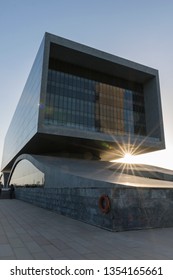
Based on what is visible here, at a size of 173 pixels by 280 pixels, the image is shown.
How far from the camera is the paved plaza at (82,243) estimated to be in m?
5.98

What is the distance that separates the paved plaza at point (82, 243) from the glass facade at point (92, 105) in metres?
26.2

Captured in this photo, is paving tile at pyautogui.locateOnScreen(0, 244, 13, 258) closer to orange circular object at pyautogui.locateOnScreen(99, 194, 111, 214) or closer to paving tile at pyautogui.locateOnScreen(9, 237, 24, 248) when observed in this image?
paving tile at pyautogui.locateOnScreen(9, 237, 24, 248)

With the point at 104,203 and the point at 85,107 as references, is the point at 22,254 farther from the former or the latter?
the point at 85,107

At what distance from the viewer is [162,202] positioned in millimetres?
10969

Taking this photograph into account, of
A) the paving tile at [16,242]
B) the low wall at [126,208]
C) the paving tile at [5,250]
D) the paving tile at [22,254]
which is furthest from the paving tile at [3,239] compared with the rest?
the low wall at [126,208]

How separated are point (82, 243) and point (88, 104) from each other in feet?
112

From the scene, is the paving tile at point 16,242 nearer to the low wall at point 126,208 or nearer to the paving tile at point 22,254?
the paving tile at point 22,254

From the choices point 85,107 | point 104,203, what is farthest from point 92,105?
point 104,203

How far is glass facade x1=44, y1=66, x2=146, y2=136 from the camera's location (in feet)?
120

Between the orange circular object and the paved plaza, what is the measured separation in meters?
0.91

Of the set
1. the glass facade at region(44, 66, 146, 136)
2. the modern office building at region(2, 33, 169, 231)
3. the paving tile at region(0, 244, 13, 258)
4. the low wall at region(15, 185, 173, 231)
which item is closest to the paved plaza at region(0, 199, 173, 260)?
the paving tile at region(0, 244, 13, 258)

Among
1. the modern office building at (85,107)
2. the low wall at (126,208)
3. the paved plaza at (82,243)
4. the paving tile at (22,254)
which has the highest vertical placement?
the modern office building at (85,107)

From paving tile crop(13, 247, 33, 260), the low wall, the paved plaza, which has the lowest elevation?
the paved plaza

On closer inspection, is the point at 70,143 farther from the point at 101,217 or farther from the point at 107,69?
the point at 101,217
